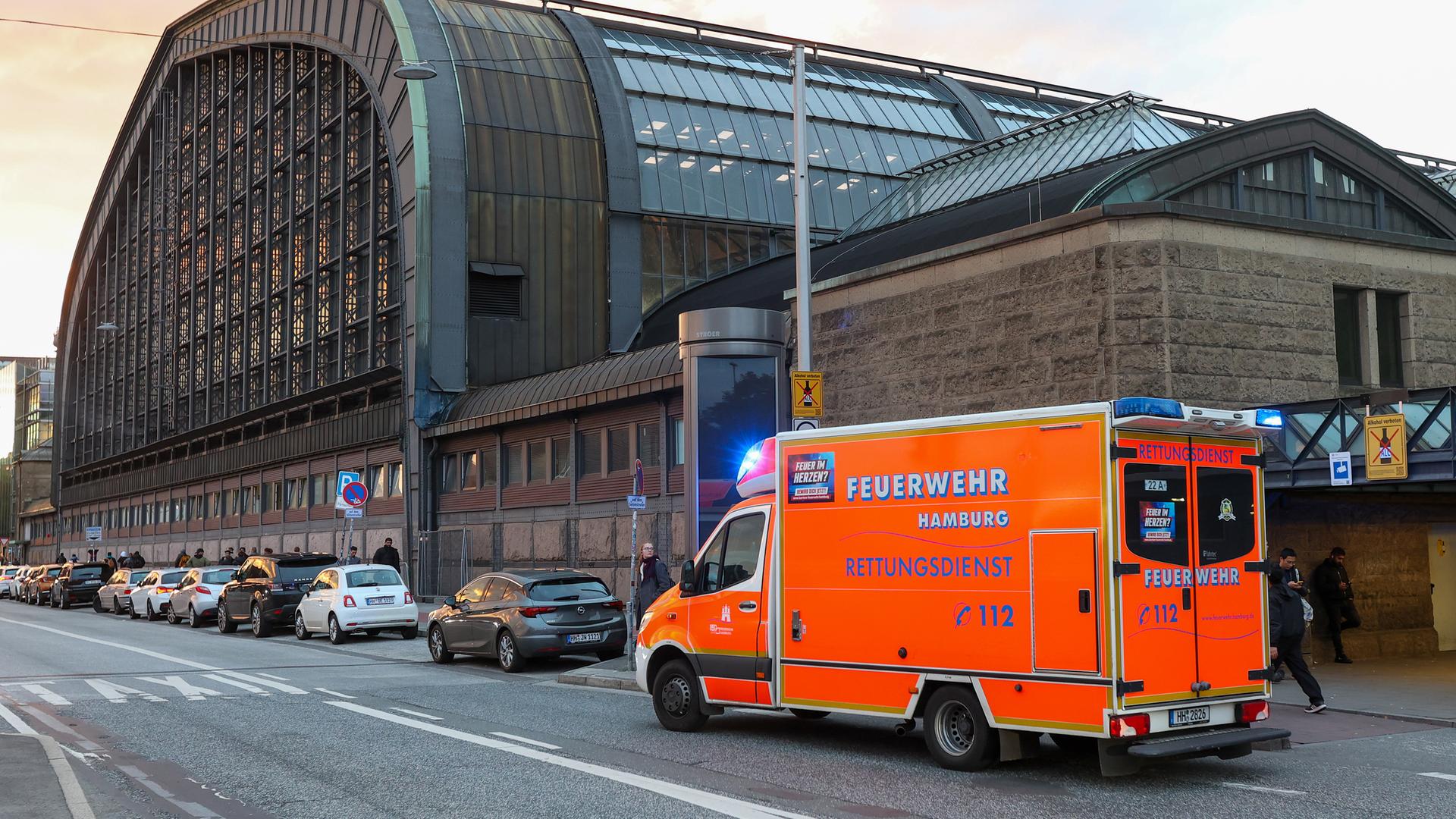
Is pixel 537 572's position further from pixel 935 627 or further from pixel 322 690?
pixel 935 627

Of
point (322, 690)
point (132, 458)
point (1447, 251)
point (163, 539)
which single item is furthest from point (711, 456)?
point (132, 458)

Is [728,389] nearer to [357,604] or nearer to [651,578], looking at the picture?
[651,578]

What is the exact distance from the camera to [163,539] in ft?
228

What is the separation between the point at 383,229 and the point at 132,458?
3971 cm

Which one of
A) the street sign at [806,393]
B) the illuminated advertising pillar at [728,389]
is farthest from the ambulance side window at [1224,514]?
the illuminated advertising pillar at [728,389]

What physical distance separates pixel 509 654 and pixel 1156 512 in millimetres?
12903

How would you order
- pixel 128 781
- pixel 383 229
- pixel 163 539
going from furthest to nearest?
1. pixel 163 539
2. pixel 383 229
3. pixel 128 781

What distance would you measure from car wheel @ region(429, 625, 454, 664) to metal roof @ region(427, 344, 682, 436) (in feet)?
27.9

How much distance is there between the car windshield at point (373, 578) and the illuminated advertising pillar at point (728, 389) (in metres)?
7.68

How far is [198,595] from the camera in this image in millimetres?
35844

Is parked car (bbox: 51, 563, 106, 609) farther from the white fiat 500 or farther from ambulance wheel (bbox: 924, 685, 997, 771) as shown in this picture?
ambulance wheel (bbox: 924, 685, 997, 771)

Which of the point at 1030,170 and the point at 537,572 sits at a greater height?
the point at 1030,170

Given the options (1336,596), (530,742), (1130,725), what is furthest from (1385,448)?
(530,742)

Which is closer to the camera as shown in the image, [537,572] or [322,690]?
[322,690]
